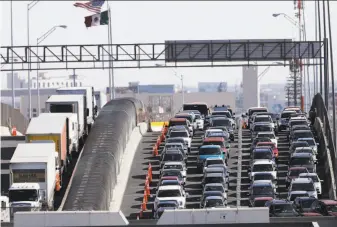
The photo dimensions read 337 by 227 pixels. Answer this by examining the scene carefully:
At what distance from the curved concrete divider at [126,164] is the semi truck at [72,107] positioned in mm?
2867

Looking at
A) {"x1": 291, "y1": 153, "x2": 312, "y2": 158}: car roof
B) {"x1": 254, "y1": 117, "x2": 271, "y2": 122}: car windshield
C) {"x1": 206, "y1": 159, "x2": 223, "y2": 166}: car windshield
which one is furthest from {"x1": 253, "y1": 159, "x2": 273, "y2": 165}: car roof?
{"x1": 254, "y1": 117, "x2": 271, "y2": 122}: car windshield

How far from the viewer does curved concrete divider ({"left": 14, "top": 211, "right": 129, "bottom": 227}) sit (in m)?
44.4

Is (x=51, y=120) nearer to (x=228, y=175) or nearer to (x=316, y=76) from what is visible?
(x=228, y=175)

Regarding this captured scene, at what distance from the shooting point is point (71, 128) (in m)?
79.1

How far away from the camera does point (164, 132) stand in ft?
305

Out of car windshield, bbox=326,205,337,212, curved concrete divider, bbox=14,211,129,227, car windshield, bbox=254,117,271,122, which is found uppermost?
car windshield, bbox=254,117,271,122

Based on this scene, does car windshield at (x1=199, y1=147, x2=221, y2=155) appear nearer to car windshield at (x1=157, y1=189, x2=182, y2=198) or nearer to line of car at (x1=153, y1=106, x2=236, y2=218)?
line of car at (x1=153, y1=106, x2=236, y2=218)

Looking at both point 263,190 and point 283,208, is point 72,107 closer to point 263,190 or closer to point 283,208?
point 263,190

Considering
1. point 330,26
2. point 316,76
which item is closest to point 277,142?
point 330,26

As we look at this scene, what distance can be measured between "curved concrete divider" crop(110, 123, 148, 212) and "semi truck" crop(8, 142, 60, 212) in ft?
11.8

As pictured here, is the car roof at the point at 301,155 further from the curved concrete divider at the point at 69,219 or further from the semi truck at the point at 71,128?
the curved concrete divider at the point at 69,219

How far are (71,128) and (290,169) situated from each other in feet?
41.4

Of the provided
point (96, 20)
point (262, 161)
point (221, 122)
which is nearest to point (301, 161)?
point (262, 161)

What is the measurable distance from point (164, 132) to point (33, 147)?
23247mm
